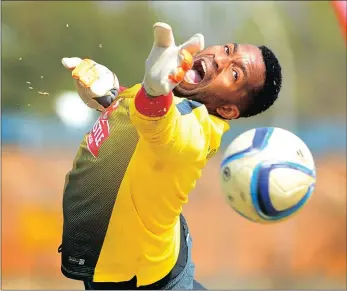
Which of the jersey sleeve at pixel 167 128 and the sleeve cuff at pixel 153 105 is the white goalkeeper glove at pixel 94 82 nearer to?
the jersey sleeve at pixel 167 128

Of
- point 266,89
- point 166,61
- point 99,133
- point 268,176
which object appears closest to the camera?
point 166,61

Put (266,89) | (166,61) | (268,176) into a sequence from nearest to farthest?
(166,61) < (268,176) < (266,89)

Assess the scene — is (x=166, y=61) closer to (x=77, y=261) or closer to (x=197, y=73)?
(x=197, y=73)

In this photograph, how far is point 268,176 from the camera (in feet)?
6.38

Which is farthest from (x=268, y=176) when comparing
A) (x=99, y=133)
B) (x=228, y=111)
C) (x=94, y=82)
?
(x=94, y=82)

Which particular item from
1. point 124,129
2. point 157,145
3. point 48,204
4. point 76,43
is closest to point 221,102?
point 124,129

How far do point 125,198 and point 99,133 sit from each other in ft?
0.77

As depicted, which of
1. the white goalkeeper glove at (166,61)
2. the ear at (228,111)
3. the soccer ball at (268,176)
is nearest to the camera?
the white goalkeeper glove at (166,61)

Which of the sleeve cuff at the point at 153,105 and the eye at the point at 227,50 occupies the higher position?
the eye at the point at 227,50

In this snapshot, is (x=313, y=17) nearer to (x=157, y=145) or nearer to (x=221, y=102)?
(x=221, y=102)

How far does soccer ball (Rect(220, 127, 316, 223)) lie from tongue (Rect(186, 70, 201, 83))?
27 centimetres

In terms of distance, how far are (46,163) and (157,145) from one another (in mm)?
3706

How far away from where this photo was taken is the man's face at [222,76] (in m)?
2.14

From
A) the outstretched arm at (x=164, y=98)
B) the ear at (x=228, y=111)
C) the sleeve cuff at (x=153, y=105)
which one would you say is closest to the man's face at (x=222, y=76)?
the ear at (x=228, y=111)
